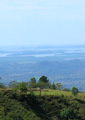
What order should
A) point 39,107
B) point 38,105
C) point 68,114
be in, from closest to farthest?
point 68,114 → point 39,107 → point 38,105

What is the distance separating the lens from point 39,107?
39.4 metres

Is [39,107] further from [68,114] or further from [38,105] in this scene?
[68,114]

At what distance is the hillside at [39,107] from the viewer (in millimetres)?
35469

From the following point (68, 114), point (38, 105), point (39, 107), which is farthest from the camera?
point (38, 105)

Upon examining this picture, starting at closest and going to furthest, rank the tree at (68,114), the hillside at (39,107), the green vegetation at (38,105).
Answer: the hillside at (39,107) → the green vegetation at (38,105) → the tree at (68,114)

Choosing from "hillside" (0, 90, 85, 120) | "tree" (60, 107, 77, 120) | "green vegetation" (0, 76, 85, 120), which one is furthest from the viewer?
"tree" (60, 107, 77, 120)

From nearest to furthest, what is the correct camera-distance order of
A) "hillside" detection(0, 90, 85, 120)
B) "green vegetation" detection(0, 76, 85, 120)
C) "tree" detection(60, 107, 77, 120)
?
"hillside" detection(0, 90, 85, 120)
"green vegetation" detection(0, 76, 85, 120)
"tree" detection(60, 107, 77, 120)

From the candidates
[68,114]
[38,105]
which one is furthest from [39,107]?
[68,114]

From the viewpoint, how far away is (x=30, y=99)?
4109 cm

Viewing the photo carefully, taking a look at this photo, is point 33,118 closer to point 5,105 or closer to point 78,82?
point 5,105

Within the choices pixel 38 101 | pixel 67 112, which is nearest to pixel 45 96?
pixel 38 101

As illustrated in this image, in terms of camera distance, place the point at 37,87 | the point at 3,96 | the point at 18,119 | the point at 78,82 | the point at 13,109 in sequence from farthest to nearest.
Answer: the point at 78,82 < the point at 37,87 < the point at 3,96 < the point at 13,109 < the point at 18,119

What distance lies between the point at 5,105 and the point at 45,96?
7.53m

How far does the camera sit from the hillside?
116 ft
